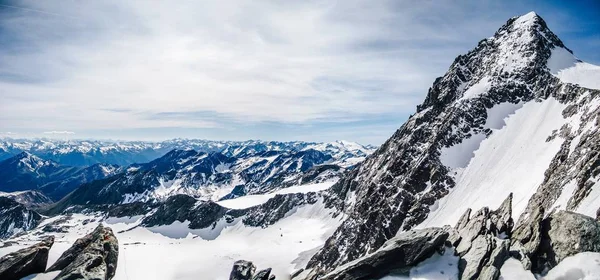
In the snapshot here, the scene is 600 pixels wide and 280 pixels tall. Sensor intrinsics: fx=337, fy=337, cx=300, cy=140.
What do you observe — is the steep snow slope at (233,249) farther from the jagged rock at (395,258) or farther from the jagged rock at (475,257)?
the jagged rock at (475,257)

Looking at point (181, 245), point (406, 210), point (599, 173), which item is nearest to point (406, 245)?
point (599, 173)

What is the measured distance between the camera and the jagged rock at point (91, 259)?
28297mm

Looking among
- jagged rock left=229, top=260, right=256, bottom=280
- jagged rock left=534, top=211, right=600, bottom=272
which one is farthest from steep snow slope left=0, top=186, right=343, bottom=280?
jagged rock left=534, top=211, right=600, bottom=272

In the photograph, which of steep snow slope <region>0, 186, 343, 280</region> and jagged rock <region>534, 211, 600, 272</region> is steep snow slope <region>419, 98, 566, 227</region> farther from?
steep snow slope <region>0, 186, 343, 280</region>

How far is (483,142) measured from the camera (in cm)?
10769

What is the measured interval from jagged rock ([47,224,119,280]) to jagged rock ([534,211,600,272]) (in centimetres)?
3490

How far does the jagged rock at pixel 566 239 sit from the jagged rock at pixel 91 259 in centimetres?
3490

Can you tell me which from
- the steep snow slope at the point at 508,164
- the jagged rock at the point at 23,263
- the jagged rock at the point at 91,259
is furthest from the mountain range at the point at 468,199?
the jagged rock at the point at 23,263

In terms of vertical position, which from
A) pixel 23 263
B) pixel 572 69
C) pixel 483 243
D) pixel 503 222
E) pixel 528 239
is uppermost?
pixel 572 69

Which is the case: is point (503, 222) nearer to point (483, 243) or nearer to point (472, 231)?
point (472, 231)

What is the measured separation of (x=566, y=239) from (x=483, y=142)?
3695 inches

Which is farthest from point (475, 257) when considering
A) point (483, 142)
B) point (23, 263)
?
point (483, 142)

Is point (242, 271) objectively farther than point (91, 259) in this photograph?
Yes

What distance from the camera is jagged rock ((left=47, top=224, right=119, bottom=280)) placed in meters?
28.3
